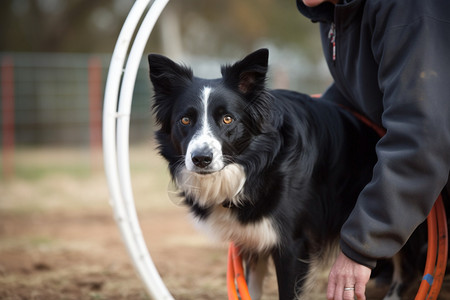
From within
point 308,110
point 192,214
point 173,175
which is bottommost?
point 192,214

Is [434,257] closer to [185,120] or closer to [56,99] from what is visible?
[185,120]

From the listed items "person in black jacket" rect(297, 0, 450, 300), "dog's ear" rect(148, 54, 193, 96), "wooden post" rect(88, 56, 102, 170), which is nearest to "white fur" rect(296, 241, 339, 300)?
"person in black jacket" rect(297, 0, 450, 300)

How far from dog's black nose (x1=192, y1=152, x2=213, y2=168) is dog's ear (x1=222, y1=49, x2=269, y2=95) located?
1.68 feet

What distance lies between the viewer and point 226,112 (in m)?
2.55

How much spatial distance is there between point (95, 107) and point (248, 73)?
8545mm

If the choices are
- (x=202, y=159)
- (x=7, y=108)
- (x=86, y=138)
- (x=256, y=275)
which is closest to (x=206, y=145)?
(x=202, y=159)

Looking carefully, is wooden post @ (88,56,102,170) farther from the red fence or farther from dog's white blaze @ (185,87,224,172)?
dog's white blaze @ (185,87,224,172)

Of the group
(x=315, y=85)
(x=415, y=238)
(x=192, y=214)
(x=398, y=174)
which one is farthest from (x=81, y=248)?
(x=315, y=85)

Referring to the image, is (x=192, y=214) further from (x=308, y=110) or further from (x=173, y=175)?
(x=308, y=110)

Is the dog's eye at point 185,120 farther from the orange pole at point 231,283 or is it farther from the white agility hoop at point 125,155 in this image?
the orange pole at point 231,283

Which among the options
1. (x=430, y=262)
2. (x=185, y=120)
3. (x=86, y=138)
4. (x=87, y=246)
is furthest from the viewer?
(x=86, y=138)

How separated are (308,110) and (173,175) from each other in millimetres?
873

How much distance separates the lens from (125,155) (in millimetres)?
1996

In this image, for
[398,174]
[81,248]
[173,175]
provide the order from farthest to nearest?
[81,248], [173,175], [398,174]
